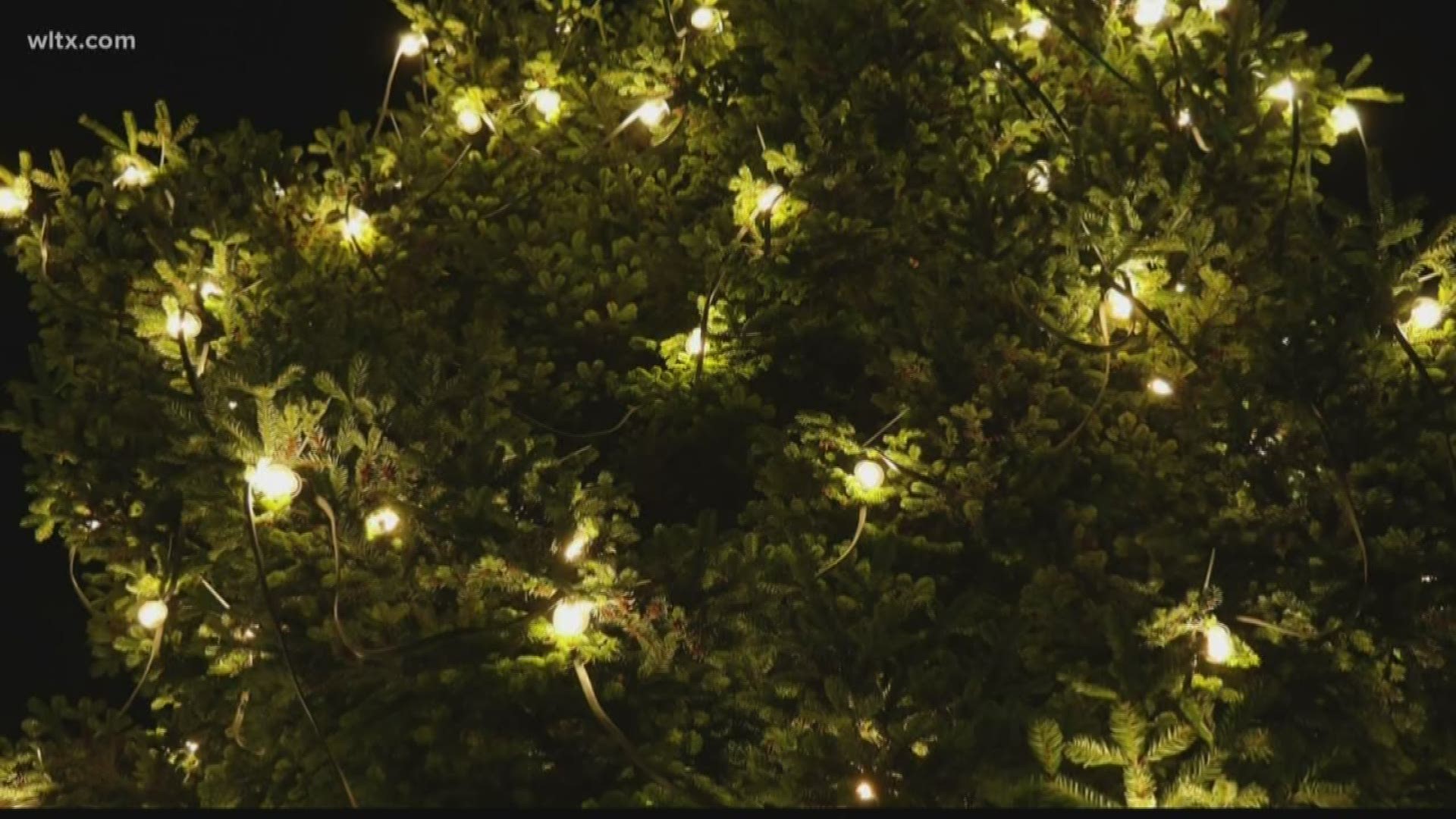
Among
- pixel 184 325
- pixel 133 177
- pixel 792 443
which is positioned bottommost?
pixel 792 443

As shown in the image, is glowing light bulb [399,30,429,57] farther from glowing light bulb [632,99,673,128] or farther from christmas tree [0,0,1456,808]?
glowing light bulb [632,99,673,128]

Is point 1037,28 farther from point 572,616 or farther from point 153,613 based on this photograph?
point 153,613

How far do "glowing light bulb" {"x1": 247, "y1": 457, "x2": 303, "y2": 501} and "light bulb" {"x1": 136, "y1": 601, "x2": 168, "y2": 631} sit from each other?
446 mm

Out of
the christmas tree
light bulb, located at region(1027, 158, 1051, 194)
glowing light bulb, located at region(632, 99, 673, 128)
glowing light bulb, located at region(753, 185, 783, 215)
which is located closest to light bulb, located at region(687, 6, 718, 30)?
the christmas tree

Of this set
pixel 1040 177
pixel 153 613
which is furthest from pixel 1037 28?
pixel 153 613

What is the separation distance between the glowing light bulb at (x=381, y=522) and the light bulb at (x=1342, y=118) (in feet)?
8.28

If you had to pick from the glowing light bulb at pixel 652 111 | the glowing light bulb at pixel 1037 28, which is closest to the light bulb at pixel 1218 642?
the glowing light bulb at pixel 1037 28

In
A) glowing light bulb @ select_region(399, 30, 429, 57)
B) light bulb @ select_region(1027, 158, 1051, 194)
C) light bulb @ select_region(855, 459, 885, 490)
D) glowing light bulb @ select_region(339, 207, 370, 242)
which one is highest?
glowing light bulb @ select_region(399, 30, 429, 57)

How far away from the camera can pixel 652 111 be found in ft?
10.3

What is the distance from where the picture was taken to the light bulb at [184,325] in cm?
222

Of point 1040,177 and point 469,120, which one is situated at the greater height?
point 469,120

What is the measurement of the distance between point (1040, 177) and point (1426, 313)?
103 centimetres

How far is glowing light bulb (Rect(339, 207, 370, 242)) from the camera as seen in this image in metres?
3.20

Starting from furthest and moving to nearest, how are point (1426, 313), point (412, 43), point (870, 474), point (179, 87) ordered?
point (179, 87), point (412, 43), point (870, 474), point (1426, 313)
